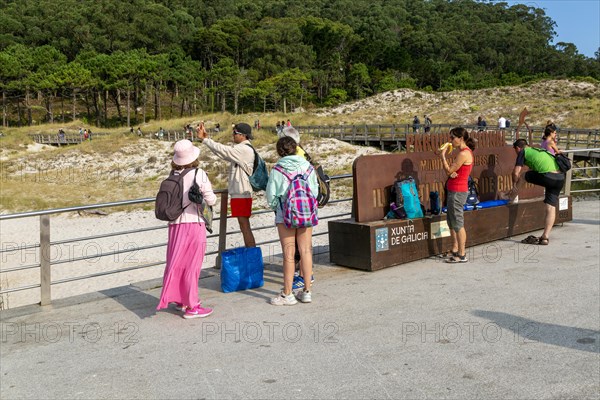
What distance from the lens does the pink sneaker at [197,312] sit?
561 cm

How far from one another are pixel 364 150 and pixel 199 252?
33.2 m

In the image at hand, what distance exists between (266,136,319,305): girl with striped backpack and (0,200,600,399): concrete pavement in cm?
59

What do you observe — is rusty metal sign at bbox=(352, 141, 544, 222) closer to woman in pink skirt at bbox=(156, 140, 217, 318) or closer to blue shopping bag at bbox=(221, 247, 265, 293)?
blue shopping bag at bbox=(221, 247, 265, 293)

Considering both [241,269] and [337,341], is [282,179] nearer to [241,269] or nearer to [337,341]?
[241,269]

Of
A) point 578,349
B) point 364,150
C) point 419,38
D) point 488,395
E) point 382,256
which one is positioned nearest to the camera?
point 488,395

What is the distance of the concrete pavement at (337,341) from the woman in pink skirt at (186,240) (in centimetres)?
32

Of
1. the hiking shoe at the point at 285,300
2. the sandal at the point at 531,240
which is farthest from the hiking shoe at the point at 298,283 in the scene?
the sandal at the point at 531,240

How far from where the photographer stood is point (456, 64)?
117125 millimetres

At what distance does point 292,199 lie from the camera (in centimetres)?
570

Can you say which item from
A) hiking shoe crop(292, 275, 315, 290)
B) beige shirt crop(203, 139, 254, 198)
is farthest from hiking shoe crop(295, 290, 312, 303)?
beige shirt crop(203, 139, 254, 198)

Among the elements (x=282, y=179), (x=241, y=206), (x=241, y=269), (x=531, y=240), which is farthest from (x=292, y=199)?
(x=531, y=240)

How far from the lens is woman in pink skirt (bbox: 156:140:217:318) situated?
5457 mm

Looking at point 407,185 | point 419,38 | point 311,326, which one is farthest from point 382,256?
point 419,38

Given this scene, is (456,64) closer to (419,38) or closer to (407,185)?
(419,38)
